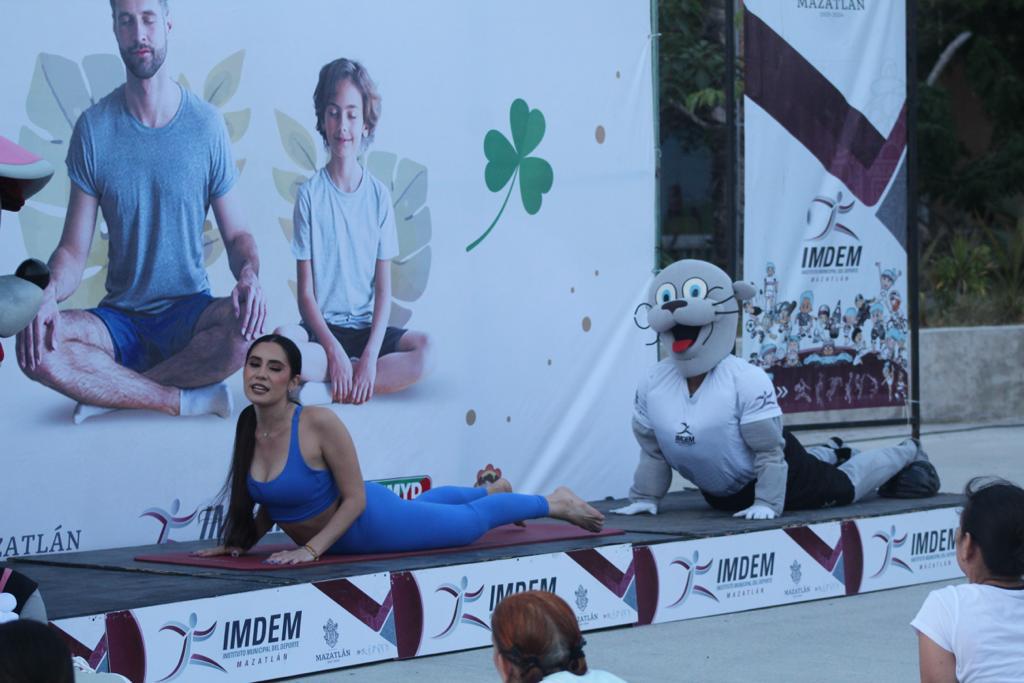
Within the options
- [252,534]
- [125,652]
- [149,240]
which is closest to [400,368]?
[149,240]

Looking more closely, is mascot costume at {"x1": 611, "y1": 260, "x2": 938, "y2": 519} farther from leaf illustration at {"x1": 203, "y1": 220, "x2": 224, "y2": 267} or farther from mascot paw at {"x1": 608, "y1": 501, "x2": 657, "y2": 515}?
leaf illustration at {"x1": 203, "y1": 220, "x2": 224, "y2": 267}

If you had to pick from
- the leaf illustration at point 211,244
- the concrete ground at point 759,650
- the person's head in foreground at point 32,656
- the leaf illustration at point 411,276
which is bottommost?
the concrete ground at point 759,650

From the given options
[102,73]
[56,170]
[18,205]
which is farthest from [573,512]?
[18,205]

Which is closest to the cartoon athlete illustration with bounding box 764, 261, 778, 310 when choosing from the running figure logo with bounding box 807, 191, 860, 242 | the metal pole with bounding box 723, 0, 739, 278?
the metal pole with bounding box 723, 0, 739, 278

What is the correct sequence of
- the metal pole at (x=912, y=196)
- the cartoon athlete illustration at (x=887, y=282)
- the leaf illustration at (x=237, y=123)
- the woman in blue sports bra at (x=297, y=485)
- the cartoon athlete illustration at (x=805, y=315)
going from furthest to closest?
the cartoon athlete illustration at (x=887, y=282) → the metal pole at (x=912, y=196) → the cartoon athlete illustration at (x=805, y=315) → the leaf illustration at (x=237, y=123) → the woman in blue sports bra at (x=297, y=485)

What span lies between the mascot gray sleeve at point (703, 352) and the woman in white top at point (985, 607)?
346cm

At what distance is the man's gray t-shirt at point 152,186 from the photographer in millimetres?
6359

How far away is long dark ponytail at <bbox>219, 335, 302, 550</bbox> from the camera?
17.8 feet

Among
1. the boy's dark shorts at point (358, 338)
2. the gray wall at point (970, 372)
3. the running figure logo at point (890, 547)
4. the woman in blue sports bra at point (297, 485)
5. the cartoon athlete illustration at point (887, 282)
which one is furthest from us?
the gray wall at point (970, 372)

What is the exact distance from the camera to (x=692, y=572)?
6.13 m

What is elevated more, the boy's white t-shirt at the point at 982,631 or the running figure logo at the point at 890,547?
the boy's white t-shirt at the point at 982,631

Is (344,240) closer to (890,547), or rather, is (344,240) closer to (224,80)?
(224,80)

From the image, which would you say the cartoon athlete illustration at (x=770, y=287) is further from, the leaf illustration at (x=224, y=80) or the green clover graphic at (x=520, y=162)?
the leaf illustration at (x=224, y=80)

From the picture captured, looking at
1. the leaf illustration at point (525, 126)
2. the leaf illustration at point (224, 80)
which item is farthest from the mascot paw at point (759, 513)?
the leaf illustration at point (224, 80)
